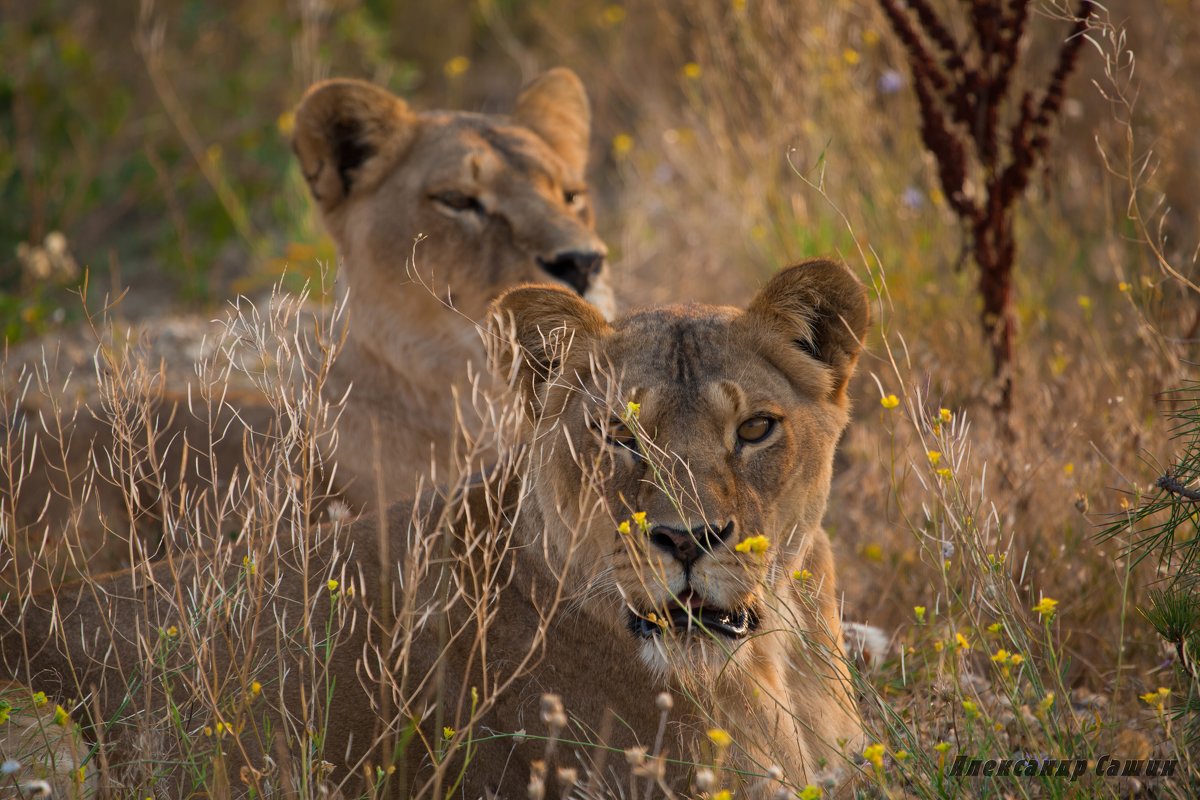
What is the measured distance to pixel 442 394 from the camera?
5316 millimetres

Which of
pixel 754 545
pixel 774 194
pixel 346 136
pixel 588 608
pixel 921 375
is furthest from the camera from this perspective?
pixel 774 194

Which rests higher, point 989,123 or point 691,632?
point 989,123

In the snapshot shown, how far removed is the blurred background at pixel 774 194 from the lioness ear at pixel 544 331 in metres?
0.72

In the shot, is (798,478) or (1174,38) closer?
(798,478)

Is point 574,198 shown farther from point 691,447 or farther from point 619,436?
point 691,447

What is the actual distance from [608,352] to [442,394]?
1.92 metres

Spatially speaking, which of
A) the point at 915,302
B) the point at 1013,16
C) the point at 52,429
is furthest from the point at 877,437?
the point at 52,429

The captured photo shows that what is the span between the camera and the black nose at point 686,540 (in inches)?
118

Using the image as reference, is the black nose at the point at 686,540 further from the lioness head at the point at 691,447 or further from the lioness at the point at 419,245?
the lioness at the point at 419,245

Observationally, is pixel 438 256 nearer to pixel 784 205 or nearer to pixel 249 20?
pixel 784 205

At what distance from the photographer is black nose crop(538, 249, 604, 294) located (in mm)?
5164

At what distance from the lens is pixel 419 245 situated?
539 centimetres

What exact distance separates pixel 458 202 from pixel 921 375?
6.77ft

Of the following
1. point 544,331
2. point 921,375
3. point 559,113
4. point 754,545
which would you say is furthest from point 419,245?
point 754,545
